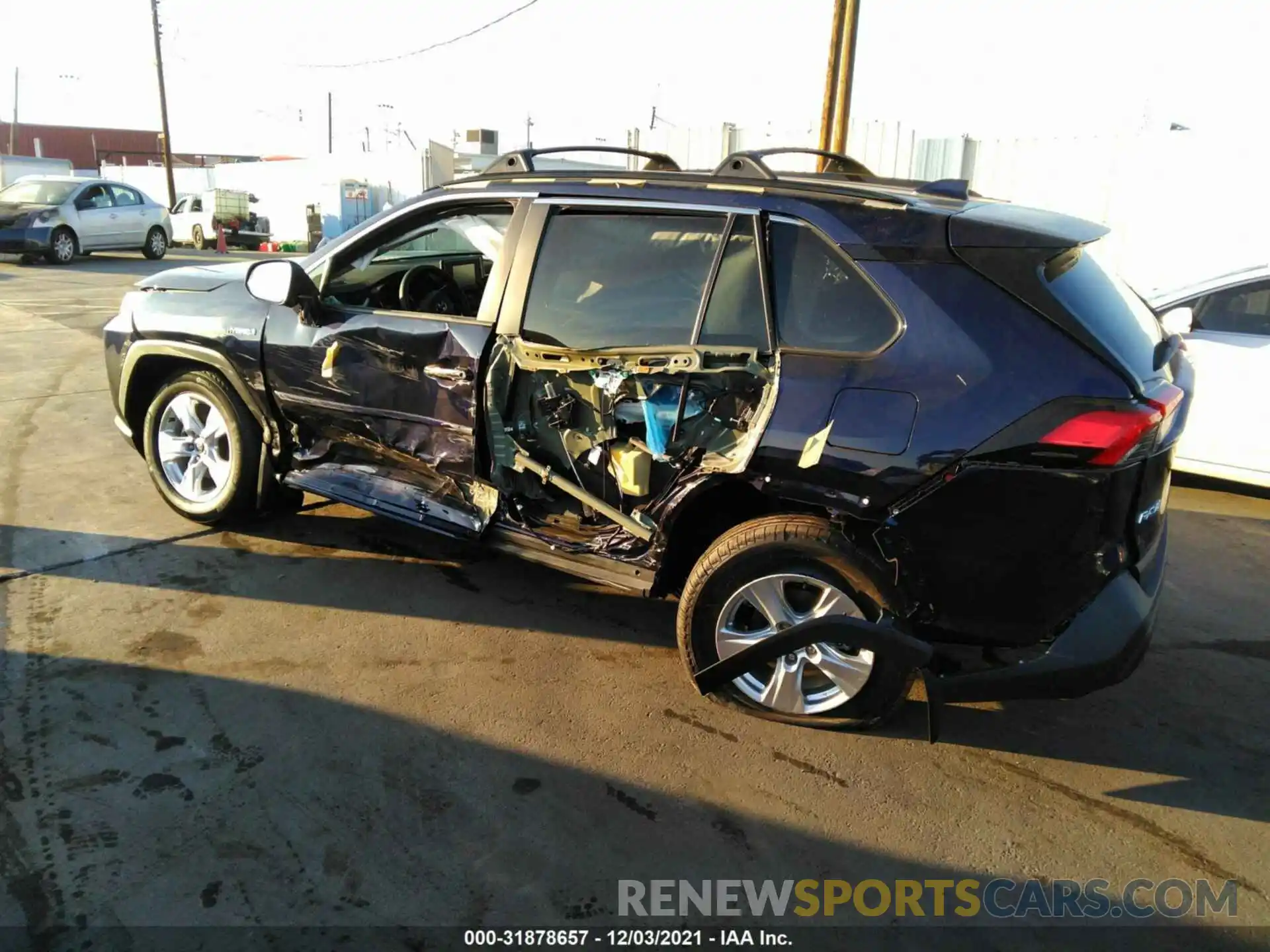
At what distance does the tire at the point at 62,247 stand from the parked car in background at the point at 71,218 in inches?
0.5

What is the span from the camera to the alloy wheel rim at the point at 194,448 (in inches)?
187

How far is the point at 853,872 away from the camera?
2.69m

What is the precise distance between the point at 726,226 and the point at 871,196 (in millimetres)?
522

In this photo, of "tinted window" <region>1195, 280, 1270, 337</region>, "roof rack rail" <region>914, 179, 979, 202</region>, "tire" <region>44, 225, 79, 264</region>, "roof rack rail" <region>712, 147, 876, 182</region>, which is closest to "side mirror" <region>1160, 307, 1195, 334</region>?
"tinted window" <region>1195, 280, 1270, 337</region>

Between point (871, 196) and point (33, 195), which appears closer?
point (871, 196)

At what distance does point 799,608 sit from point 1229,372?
4.39 m

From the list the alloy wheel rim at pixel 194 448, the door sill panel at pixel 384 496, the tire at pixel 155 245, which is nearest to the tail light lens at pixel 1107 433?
the door sill panel at pixel 384 496

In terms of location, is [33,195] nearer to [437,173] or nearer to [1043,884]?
[437,173]

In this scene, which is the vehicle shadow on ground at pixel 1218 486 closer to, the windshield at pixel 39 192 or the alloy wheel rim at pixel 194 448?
the alloy wheel rim at pixel 194 448

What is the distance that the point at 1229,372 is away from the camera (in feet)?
19.6

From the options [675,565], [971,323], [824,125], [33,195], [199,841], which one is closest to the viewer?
[199,841]

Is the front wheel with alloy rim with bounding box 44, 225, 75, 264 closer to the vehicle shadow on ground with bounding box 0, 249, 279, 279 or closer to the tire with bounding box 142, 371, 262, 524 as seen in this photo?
the vehicle shadow on ground with bounding box 0, 249, 279, 279

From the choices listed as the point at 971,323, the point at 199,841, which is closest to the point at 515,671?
the point at 199,841

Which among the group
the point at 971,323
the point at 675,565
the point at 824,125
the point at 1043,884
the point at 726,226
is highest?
the point at 824,125
